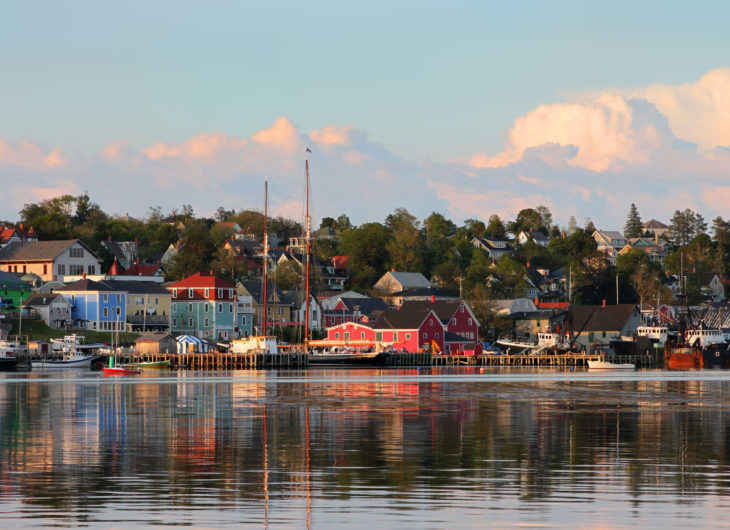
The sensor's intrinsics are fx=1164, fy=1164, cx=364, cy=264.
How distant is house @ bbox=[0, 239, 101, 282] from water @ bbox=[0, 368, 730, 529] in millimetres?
112823

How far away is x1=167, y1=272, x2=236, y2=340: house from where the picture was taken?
6029 inches

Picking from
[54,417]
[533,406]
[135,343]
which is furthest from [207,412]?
[135,343]

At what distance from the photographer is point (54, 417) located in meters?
47.0

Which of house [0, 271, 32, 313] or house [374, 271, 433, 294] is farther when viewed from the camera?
house [374, 271, 433, 294]

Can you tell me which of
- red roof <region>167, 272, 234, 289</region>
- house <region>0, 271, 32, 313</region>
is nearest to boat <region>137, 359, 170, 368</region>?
house <region>0, 271, 32, 313</region>

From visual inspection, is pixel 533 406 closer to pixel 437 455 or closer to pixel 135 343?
pixel 437 455

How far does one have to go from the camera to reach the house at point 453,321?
483 ft

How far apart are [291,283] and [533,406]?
125413mm

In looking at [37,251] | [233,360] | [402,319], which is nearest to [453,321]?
[402,319]

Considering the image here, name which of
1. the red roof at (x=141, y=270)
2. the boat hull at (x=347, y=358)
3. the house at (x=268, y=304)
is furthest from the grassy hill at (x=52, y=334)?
the red roof at (x=141, y=270)

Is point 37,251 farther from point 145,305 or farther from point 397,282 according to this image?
point 397,282

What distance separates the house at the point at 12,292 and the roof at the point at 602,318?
71382 mm

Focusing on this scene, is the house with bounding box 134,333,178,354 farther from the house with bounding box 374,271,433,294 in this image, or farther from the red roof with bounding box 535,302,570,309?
the red roof with bounding box 535,302,570,309

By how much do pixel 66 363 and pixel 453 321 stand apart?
5090cm
